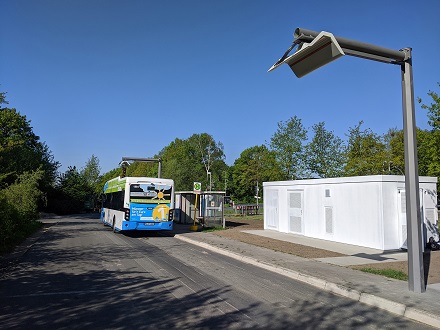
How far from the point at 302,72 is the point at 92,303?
19.7 feet

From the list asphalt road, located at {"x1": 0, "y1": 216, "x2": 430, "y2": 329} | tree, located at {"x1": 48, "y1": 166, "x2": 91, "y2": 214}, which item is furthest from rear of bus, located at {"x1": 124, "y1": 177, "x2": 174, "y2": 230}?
tree, located at {"x1": 48, "y1": 166, "x2": 91, "y2": 214}

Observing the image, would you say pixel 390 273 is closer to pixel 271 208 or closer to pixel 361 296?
pixel 361 296

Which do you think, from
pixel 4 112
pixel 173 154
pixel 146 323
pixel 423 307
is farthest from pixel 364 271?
pixel 173 154

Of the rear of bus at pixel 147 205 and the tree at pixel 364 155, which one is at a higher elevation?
the tree at pixel 364 155

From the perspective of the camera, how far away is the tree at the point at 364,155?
2811cm

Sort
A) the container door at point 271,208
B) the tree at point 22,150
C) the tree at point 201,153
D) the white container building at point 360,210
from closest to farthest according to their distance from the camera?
the white container building at point 360,210 → the container door at point 271,208 → the tree at point 22,150 → the tree at point 201,153

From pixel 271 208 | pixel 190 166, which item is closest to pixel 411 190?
pixel 271 208

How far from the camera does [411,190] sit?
7656 mm

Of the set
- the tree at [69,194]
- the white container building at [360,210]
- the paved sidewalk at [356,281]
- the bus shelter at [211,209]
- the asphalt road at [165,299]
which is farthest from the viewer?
the tree at [69,194]

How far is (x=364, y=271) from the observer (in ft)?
31.7

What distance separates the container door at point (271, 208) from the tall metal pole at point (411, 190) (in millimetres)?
13035

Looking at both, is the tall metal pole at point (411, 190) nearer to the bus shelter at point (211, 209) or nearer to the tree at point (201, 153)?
Result: the bus shelter at point (211, 209)

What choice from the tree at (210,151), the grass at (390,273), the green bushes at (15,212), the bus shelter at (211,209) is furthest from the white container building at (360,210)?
the tree at (210,151)

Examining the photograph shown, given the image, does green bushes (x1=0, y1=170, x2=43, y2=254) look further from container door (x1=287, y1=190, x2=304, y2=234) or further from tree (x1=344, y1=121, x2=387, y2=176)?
tree (x1=344, y1=121, x2=387, y2=176)
